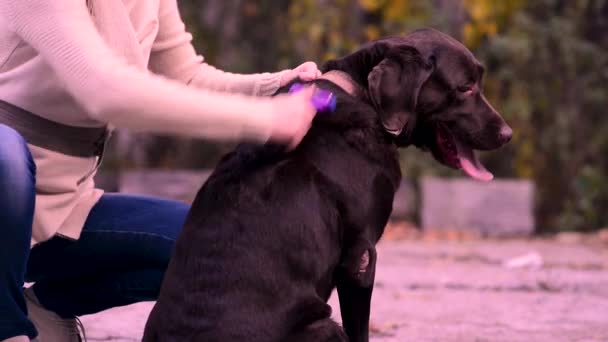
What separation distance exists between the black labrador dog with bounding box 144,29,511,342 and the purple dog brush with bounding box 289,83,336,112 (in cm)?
5

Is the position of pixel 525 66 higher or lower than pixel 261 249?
lower

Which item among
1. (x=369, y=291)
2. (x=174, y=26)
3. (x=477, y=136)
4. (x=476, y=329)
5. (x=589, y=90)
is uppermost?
(x=174, y=26)

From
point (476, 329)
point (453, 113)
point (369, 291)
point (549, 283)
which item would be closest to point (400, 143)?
point (453, 113)

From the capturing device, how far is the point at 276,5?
8828 millimetres

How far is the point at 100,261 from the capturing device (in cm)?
329

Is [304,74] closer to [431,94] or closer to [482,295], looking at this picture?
[431,94]

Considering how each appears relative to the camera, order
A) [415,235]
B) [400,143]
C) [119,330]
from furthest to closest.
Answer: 1. [415,235]
2. [119,330]
3. [400,143]

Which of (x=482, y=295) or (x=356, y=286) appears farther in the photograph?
(x=482, y=295)

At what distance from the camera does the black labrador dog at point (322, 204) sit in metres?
2.63

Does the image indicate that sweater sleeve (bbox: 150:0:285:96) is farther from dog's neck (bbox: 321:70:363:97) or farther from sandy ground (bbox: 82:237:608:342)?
sandy ground (bbox: 82:237:608:342)

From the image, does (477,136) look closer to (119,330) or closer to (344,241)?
(344,241)

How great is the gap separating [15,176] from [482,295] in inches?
118

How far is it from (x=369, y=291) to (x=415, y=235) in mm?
4937

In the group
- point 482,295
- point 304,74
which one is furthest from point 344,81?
point 482,295
